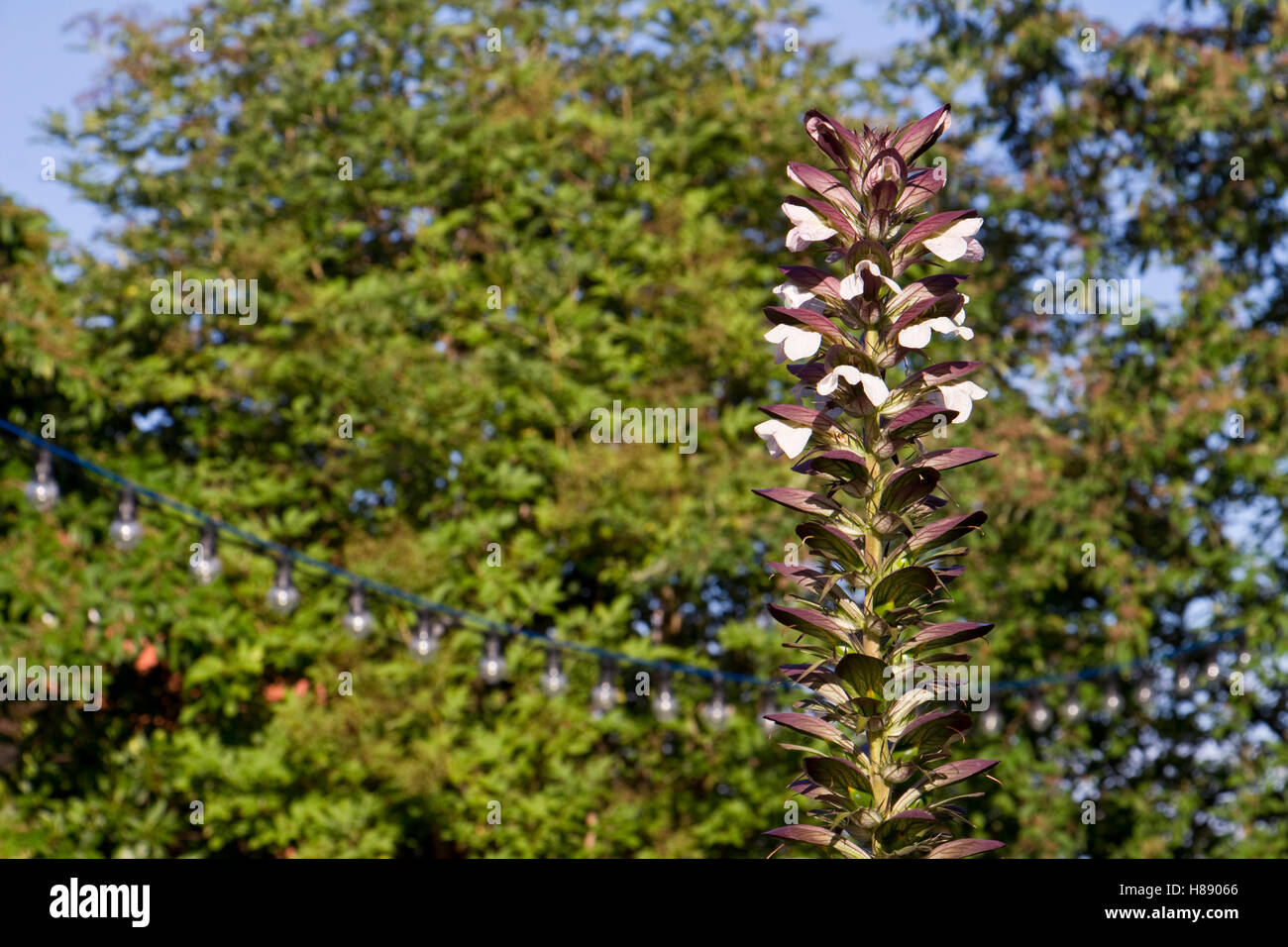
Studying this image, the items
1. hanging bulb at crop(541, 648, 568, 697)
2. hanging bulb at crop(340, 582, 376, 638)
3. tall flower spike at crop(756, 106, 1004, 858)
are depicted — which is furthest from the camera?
hanging bulb at crop(541, 648, 568, 697)

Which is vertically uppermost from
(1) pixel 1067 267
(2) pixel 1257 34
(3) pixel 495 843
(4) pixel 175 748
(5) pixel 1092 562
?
(2) pixel 1257 34

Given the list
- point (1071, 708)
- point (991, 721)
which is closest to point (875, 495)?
point (991, 721)

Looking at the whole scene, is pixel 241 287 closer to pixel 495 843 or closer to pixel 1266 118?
pixel 495 843

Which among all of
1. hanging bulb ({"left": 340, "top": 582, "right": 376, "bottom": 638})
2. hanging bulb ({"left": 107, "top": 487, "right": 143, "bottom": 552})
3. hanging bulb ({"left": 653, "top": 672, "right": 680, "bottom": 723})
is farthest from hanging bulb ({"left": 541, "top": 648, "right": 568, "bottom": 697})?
hanging bulb ({"left": 107, "top": 487, "right": 143, "bottom": 552})

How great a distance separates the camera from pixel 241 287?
6930 millimetres

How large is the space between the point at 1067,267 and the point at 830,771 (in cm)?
617

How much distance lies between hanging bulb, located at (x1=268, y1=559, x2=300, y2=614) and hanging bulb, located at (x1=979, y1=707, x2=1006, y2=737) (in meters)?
3.32

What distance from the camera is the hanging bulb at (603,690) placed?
6340 millimetres

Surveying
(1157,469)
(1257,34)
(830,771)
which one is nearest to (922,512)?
(830,771)

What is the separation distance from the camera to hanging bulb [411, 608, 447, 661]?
6191mm

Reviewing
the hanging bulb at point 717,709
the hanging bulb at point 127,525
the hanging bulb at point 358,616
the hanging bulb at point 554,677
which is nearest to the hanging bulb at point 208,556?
the hanging bulb at point 127,525

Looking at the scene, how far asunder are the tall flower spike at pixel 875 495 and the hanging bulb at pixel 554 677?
5111mm

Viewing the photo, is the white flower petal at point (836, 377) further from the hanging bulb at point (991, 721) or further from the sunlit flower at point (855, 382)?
the hanging bulb at point (991, 721)

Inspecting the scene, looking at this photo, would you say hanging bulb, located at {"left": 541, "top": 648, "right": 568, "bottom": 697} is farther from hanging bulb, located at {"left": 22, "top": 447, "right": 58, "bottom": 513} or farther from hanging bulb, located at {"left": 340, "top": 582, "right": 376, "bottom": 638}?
hanging bulb, located at {"left": 22, "top": 447, "right": 58, "bottom": 513}
